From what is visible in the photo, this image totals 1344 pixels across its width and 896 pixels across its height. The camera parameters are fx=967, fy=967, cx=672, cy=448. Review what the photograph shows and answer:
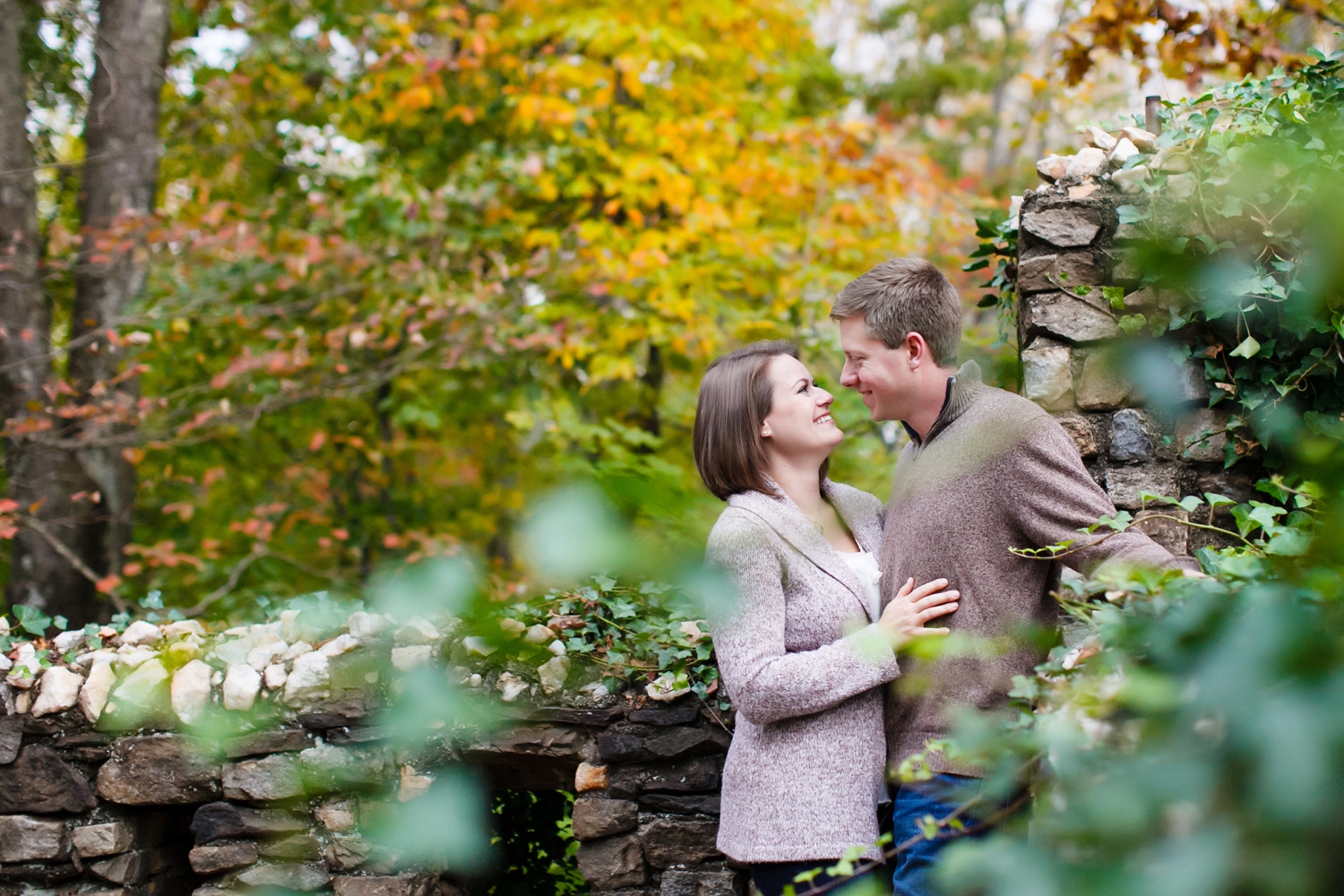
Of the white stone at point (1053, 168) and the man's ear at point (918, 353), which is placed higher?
the white stone at point (1053, 168)

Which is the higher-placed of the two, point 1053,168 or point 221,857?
point 1053,168

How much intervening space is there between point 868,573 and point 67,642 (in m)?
2.25

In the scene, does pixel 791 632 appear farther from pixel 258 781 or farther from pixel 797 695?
pixel 258 781

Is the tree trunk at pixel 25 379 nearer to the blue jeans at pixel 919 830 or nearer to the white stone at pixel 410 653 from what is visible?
the white stone at pixel 410 653

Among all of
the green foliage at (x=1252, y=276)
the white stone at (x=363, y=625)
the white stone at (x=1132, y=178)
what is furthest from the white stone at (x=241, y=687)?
the white stone at (x=1132, y=178)

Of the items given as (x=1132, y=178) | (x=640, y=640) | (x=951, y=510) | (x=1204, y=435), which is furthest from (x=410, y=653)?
(x=1132, y=178)

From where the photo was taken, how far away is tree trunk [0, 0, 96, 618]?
459 centimetres

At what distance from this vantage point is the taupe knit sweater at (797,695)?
1.69 m

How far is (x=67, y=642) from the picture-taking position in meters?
2.72

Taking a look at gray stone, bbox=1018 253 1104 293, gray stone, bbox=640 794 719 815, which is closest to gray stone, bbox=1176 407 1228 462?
gray stone, bbox=1018 253 1104 293

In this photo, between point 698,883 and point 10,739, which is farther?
point 10,739

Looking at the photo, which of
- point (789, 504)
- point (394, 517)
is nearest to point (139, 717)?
point (789, 504)

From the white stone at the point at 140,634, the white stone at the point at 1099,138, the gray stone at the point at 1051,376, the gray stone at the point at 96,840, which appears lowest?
the gray stone at the point at 96,840

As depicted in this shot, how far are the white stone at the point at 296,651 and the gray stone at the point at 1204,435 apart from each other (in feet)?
7.29
